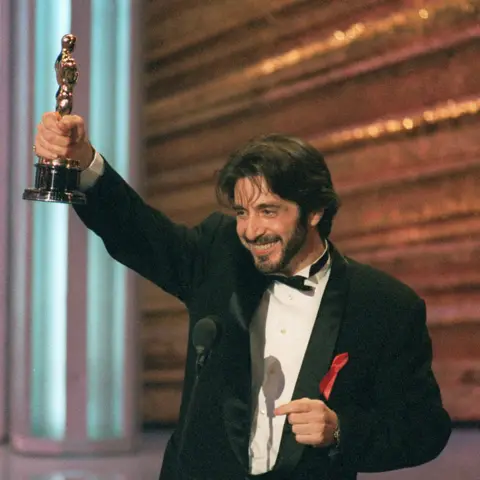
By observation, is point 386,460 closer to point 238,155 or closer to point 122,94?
point 238,155

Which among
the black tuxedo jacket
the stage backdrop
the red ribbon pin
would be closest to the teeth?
the black tuxedo jacket

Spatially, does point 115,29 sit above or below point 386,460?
above

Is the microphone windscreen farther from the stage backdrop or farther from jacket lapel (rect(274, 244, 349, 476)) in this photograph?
the stage backdrop

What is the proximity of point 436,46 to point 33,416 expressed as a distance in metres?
2.09

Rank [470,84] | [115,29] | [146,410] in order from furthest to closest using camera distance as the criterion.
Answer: [146,410] < [115,29] < [470,84]

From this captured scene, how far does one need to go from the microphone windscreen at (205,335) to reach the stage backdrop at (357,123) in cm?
213

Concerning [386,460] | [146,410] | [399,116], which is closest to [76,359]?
[146,410]

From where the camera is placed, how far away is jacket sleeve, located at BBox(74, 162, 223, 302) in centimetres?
171

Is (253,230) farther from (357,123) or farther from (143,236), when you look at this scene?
(357,123)

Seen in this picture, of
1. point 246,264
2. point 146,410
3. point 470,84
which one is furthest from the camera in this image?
point 146,410

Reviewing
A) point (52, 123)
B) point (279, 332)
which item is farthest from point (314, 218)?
point (52, 123)

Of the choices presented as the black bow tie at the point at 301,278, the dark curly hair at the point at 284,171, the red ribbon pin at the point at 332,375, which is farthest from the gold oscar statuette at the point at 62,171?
the red ribbon pin at the point at 332,375

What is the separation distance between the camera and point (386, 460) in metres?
1.68

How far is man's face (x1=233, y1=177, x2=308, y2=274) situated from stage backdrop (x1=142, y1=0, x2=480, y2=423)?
183cm
